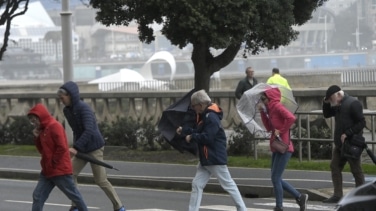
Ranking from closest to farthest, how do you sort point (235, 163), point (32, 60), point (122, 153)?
point (235, 163), point (122, 153), point (32, 60)

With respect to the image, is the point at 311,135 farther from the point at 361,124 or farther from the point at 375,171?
the point at 361,124

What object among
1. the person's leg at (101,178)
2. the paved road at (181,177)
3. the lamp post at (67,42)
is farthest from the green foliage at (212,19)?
the person's leg at (101,178)

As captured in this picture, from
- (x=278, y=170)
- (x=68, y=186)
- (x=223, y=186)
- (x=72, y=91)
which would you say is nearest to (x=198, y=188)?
(x=223, y=186)

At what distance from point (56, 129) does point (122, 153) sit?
1240 cm

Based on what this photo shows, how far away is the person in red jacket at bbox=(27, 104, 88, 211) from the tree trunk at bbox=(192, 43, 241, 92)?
1076 centimetres

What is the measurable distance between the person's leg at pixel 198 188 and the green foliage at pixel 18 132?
1584cm

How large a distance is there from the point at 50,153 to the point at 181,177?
719cm

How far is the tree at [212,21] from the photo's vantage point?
852 inches

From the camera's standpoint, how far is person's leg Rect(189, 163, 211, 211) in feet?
44.7

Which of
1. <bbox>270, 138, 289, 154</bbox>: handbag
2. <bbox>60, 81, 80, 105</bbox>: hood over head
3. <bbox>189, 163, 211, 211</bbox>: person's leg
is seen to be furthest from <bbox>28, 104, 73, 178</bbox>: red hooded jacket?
<bbox>270, 138, 289, 154</bbox>: handbag

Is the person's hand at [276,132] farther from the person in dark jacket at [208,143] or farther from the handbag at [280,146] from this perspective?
the person in dark jacket at [208,143]

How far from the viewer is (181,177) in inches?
786

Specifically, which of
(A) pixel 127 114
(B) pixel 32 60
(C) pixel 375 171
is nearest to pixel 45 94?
(A) pixel 127 114

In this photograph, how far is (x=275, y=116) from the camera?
1469cm
